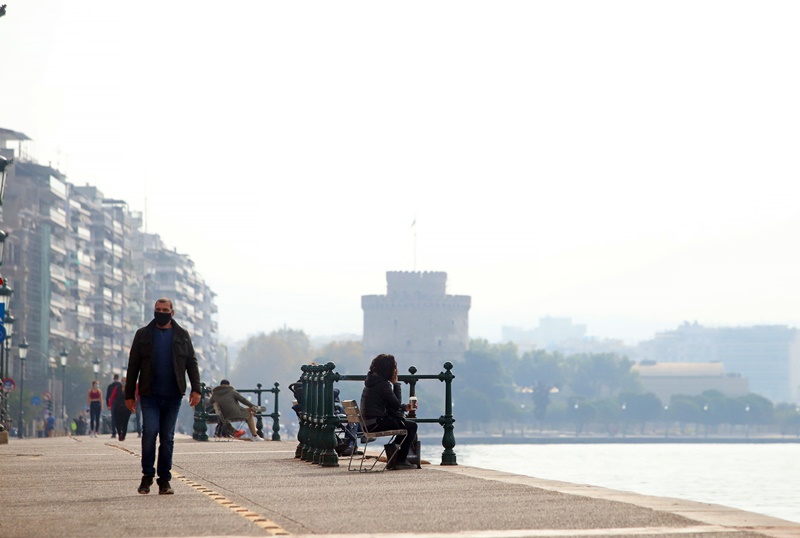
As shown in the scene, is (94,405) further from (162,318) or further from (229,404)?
(162,318)

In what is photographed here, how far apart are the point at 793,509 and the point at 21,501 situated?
231ft

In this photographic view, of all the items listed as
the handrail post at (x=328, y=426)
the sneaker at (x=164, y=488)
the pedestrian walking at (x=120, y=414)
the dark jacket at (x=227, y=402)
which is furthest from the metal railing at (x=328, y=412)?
the pedestrian walking at (x=120, y=414)

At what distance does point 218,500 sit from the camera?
15.8 m

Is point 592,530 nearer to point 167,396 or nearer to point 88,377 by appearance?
point 167,396

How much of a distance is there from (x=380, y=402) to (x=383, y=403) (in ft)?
0.13

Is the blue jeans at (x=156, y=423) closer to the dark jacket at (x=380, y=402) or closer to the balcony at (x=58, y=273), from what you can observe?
the dark jacket at (x=380, y=402)

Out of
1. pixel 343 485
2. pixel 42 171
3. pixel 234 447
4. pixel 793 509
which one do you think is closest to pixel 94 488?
pixel 343 485

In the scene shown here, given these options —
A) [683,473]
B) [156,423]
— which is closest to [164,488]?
[156,423]

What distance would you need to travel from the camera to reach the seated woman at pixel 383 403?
20281 millimetres

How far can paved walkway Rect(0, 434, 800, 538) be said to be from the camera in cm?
1241

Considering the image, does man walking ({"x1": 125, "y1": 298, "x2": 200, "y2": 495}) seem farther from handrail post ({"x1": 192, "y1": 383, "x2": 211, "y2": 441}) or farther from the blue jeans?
handrail post ({"x1": 192, "y1": 383, "x2": 211, "y2": 441})

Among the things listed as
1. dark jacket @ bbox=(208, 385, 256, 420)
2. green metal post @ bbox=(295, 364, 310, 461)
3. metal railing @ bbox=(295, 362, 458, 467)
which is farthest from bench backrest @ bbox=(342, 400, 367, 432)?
dark jacket @ bbox=(208, 385, 256, 420)

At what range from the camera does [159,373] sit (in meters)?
17.1

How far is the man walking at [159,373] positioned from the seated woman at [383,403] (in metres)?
3.45
